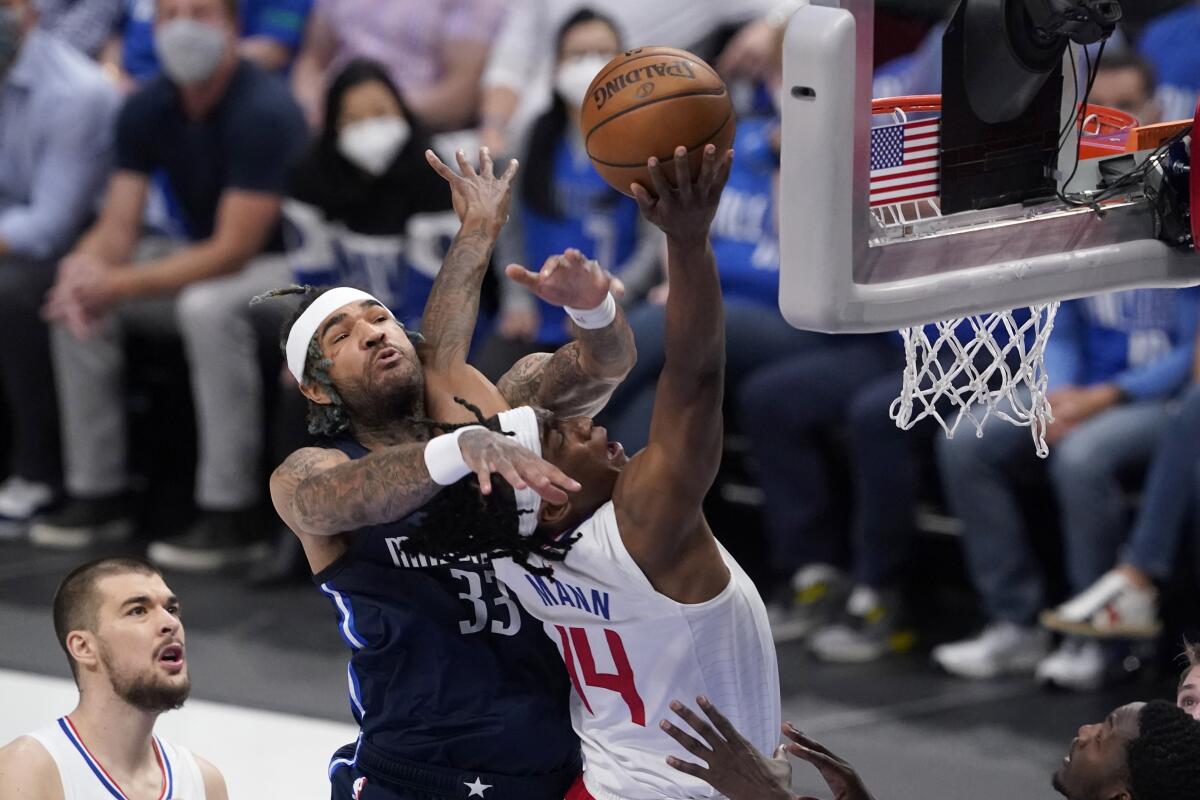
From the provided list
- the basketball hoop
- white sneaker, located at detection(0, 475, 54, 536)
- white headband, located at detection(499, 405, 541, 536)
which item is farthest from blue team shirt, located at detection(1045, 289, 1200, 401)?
white sneaker, located at detection(0, 475, 54, 536)

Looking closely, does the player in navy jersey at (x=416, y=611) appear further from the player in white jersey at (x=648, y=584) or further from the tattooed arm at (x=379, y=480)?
the player in white jersey at (x=648, y=584)

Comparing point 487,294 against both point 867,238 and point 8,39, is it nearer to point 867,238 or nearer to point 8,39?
point 8,39

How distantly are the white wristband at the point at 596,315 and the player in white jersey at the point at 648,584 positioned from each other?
256 mm

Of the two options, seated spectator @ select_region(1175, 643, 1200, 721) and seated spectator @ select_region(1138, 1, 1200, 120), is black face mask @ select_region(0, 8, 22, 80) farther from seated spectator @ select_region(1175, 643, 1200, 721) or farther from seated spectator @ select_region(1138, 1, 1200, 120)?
seated spectator @ select_region(1175, 643, 1200, 721)

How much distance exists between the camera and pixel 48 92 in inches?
298

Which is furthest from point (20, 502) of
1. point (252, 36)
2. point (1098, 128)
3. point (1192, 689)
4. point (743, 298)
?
point (1192, 689)

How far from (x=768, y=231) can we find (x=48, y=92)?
10.7 feet

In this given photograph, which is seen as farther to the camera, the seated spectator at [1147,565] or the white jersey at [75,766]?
the seated spectator at [1147,565]

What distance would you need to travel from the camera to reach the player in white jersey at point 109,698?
12.6 ft

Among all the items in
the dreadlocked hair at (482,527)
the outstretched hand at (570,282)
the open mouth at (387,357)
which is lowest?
the dreadlocked hair at (482,527)

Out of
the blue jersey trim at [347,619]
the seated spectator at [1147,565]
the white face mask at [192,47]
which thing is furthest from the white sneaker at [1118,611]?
the white face mask at [192,47]

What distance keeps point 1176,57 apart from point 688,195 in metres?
3.64

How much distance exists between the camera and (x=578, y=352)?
3.91 metres

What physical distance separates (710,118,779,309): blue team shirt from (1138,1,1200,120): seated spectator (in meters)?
1.33
